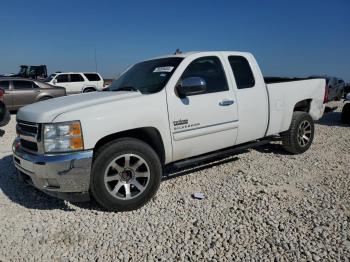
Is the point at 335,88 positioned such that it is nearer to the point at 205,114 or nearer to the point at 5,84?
the point at 205,114

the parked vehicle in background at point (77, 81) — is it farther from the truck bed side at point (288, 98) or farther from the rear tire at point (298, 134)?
the rear tire at point (298, 134)

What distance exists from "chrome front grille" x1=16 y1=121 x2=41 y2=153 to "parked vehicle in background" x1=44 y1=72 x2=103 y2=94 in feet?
51.5

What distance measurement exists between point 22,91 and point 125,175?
1033 centimetres

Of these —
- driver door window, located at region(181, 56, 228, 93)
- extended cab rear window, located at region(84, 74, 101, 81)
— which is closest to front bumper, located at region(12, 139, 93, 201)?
driver door window, located at region(181, 56, 228, 93)

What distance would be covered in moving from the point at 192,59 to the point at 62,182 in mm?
2342

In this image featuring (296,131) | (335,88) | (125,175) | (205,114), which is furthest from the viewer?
(335,88)

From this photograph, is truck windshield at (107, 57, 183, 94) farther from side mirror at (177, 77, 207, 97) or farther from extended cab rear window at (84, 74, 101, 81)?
extended cab rear window at (84, 74, 101, 81)

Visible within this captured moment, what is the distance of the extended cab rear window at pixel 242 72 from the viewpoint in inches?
189

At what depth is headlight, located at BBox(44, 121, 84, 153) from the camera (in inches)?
131

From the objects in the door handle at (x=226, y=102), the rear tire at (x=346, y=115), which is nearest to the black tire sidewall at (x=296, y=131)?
the door handle at (x=226, y=102)

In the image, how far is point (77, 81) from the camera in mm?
19750

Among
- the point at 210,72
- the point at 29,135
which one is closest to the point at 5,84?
the point at 29,135

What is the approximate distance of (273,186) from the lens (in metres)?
4.45

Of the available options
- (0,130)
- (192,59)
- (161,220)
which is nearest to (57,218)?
(161,220)
